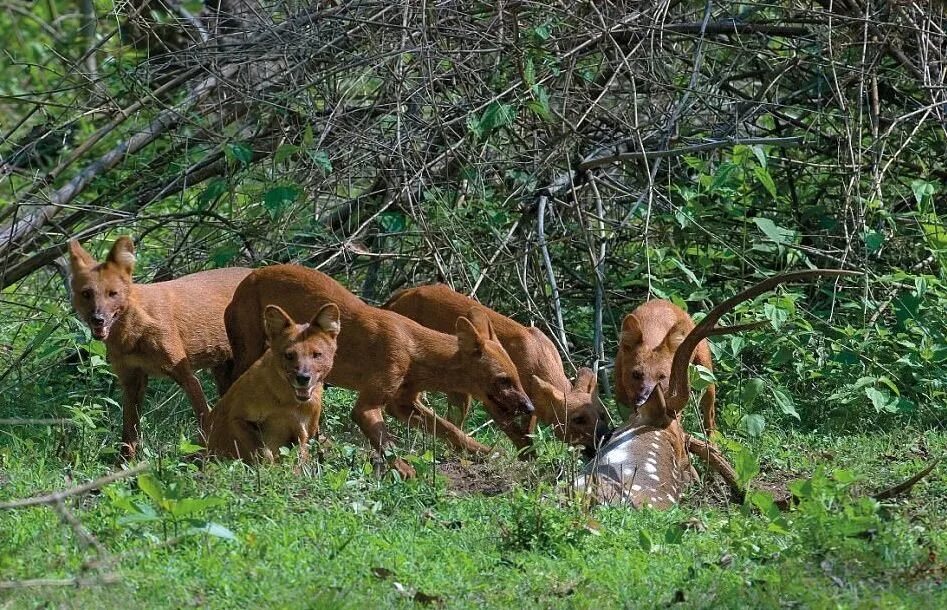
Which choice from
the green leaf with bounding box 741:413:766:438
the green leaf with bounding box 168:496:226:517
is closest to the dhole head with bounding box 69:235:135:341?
the green leaf with bounding box 168:496:226:517

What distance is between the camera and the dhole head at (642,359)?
7973mm

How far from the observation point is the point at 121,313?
7.88 meters

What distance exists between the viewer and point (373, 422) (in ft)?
24.9

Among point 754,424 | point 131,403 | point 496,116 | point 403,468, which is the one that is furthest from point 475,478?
point 496,116

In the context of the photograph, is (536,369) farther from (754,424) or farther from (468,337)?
(754,424)

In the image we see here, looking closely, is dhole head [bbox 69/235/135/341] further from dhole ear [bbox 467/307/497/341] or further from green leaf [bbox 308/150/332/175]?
dhole ear [bbox 467/307/497/341]

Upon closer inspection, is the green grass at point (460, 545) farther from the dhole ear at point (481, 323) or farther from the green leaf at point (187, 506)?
the dhole ear at point (481, 323)

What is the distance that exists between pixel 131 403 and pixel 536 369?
2.34 m

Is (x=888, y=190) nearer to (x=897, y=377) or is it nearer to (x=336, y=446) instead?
(x=897, y=377)

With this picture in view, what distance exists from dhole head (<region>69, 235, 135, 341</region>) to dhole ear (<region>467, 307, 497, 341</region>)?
6.47ft

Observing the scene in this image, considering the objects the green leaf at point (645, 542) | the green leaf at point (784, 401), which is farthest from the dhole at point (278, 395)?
the green leaf at point (784, 401)

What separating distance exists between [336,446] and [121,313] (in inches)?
59.1

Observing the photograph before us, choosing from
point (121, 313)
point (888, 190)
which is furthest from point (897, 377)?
point (121, 313)

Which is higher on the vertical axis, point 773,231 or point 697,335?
point 697,335
